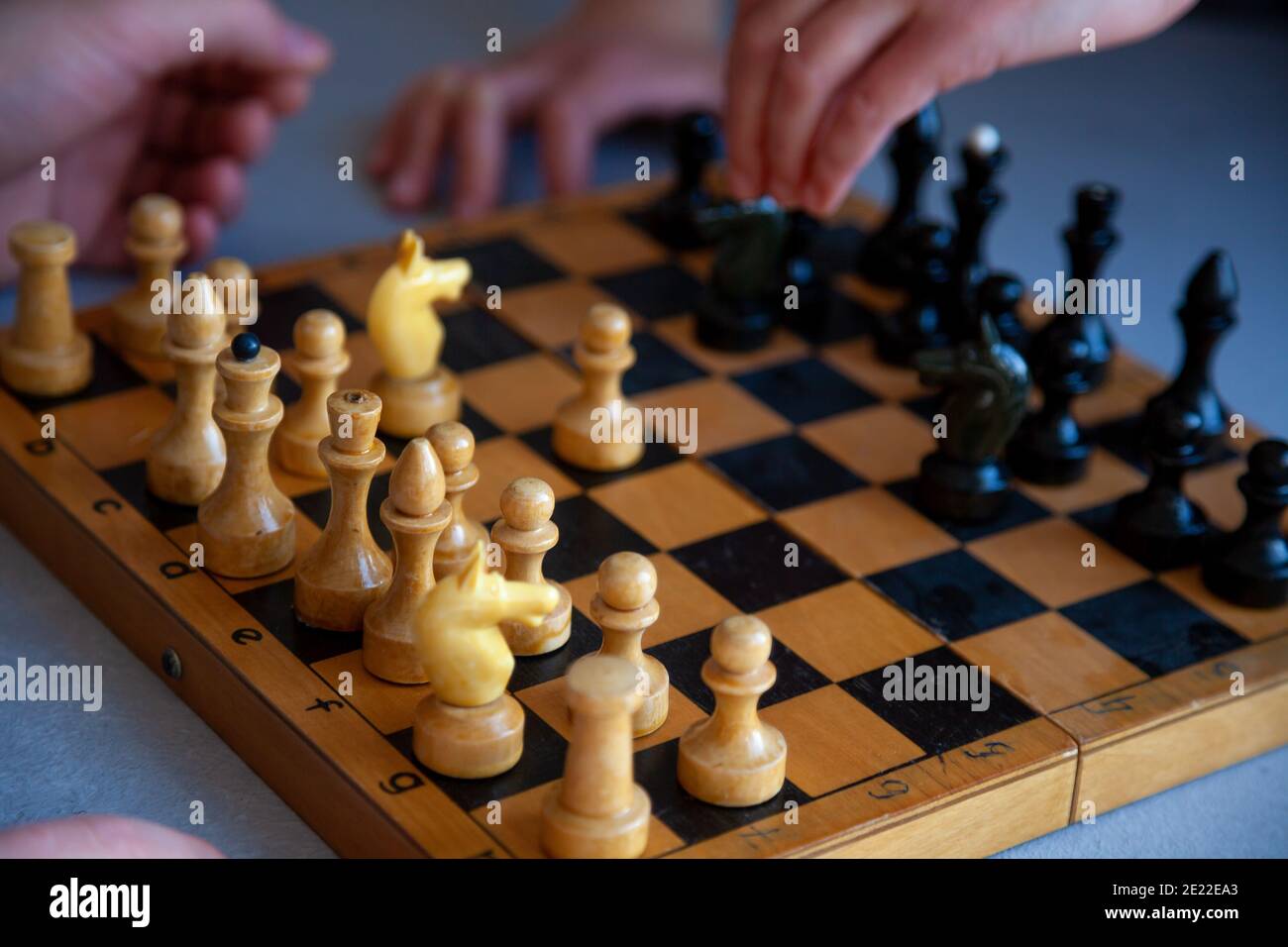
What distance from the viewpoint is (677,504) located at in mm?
1769

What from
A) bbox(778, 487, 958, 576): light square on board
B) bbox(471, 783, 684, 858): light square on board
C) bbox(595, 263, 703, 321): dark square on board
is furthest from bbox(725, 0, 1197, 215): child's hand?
bbox(471, 783, 684, 858): light square on board

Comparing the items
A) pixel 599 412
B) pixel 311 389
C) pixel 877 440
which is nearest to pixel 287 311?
pixel 311 389

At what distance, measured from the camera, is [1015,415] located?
174cm

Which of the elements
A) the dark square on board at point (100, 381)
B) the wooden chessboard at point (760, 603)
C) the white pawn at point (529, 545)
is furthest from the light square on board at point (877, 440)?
the dark square on board at point (100, 381)

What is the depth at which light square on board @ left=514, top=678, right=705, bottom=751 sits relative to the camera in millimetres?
1446

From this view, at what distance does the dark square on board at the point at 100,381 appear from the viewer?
1859 millimetres

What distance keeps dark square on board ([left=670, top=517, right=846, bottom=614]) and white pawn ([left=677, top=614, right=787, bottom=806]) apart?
0.80ft

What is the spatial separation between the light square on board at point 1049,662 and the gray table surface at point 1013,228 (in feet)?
0.33

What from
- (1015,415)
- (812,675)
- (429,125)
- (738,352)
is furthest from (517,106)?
(812,675)

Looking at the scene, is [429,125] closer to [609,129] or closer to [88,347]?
[609,129]

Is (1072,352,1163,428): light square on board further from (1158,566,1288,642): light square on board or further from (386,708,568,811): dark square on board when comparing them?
(386,708,568,811): dark square on board

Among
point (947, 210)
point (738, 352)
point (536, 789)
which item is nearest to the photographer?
point (536, 789)

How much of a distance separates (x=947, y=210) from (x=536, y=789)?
1537 mm

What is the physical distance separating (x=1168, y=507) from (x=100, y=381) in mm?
1031
